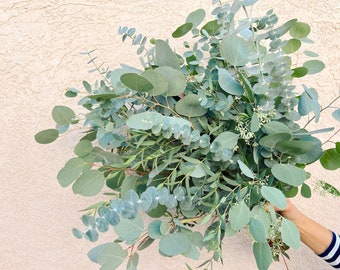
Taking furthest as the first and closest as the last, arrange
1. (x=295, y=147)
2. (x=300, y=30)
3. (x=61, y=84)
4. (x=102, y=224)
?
(x=61, y=84) → (x=300, y=30) → (x=295, y=147) → (x=102, y=224)

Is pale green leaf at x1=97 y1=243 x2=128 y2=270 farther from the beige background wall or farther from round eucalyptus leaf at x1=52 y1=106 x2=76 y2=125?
the beige background wall

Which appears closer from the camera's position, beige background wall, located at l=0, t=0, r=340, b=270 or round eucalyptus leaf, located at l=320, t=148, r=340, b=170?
→ round eucalyptus leaf, located at l=320, t=148, r=340, b=170

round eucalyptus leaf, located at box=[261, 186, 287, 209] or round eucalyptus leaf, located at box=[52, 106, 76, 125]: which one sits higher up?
round eucalyptus leaf, located at box=[52, 106, 76, 125]

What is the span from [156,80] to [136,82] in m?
0.04

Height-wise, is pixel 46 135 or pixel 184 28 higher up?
pixel 184 28

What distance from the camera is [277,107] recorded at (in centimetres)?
55

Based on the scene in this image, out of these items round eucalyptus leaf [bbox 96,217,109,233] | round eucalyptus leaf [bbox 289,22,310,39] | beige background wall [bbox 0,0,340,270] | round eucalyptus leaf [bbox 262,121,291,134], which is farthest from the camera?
beige background wall [bbox 0,0,340,270]

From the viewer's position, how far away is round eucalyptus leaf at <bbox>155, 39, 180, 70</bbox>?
0.51m

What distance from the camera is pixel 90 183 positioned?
58cm

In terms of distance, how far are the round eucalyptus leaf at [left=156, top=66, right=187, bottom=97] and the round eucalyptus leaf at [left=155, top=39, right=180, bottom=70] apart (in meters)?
0.02

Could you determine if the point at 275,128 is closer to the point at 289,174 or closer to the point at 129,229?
the point at 289,174

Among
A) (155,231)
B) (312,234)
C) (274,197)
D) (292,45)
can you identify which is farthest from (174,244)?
(292,45)

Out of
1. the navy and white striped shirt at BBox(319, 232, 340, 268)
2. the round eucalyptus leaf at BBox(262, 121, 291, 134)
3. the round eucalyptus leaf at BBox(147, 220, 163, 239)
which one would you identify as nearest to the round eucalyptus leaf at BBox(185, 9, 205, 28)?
the round eucalyptus leaf at BBox(262, 121, 291, 134)

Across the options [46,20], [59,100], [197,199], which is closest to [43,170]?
[59,100]
